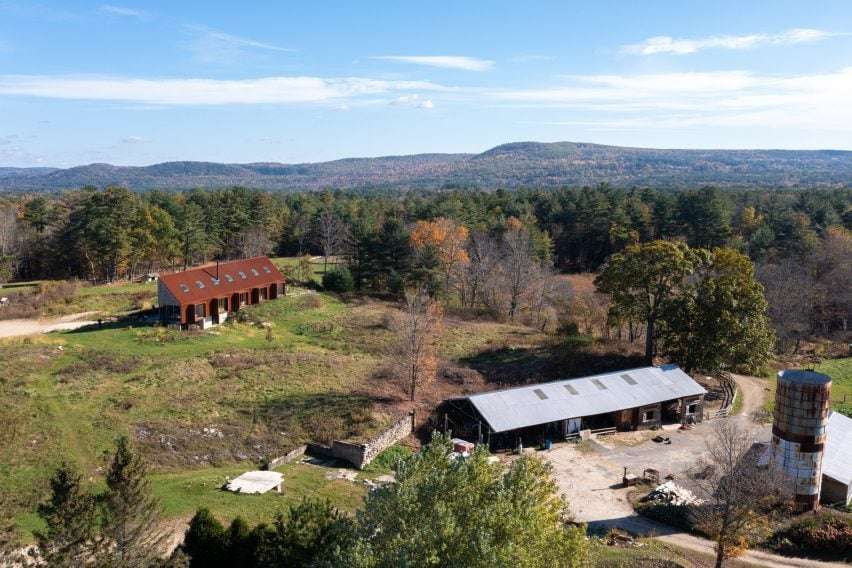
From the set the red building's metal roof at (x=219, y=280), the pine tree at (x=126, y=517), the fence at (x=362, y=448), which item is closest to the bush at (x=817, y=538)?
the fence at (x=362, y=448)

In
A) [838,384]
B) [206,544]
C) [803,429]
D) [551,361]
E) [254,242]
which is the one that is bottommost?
[838,384]

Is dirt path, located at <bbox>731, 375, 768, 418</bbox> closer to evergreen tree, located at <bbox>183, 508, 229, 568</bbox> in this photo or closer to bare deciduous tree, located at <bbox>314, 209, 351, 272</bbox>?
evergreen tree, located at <bbox>183, 508, 229, 568</bbox>

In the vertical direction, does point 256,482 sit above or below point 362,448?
above

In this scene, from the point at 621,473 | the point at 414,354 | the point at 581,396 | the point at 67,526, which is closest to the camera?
Result: the point at 67,526

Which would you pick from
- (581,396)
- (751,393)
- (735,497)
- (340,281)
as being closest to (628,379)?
(581,396)

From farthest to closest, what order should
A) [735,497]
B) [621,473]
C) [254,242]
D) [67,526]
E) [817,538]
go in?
[254,242], [621,473], [817,538], [735,497], [67,526]

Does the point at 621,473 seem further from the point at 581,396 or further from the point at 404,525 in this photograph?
the point at 404,525

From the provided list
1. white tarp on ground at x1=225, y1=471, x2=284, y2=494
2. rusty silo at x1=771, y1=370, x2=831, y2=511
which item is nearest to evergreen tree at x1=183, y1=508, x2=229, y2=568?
white tarp on ground at x1=225, y1=471, x2=284, y2=494
